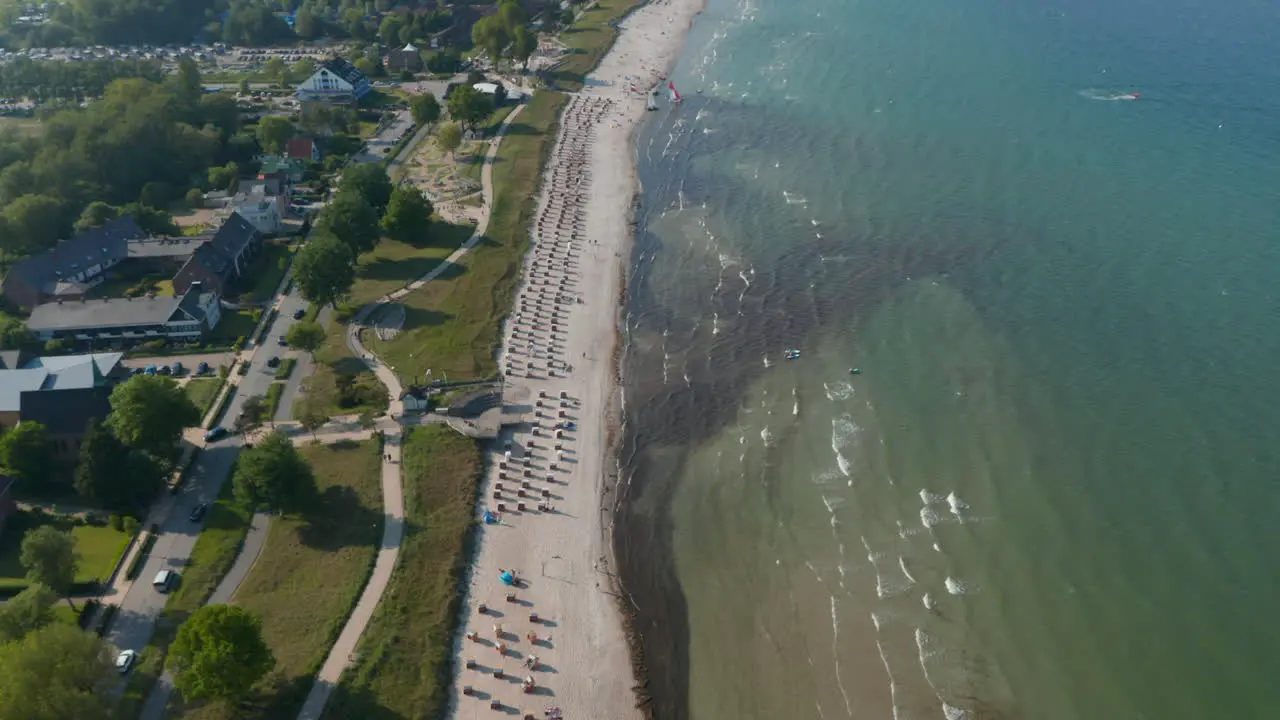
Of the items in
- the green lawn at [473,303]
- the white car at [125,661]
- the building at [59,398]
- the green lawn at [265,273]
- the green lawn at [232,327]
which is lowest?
the green lawn at [265,273]

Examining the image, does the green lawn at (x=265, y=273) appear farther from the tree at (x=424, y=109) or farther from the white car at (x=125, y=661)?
the white car at (x=125, y=661)

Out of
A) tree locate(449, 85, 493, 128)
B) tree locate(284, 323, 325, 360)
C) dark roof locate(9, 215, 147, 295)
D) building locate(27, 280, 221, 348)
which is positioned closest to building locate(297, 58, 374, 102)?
tree locate(449, 85, 493, 128)

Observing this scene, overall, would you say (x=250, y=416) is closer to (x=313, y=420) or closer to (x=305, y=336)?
(x=313, y=420)

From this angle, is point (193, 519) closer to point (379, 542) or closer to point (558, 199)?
point (379, 542)

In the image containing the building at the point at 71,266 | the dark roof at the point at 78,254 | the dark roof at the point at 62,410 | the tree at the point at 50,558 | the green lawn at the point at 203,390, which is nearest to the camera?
the tree at the point at 50,558

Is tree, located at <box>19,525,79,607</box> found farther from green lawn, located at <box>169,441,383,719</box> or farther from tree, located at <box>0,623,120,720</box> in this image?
green lawn, located at <box>169,441,383,719</box>

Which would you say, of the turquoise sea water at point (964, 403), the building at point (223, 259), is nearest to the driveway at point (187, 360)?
the building at point (223, 259)
